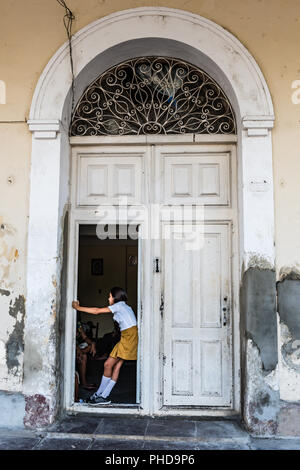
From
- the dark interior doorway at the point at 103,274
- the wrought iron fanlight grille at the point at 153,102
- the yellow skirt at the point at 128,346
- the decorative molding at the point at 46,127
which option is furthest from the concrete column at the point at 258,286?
the dark interior doorway at the point at 103,274

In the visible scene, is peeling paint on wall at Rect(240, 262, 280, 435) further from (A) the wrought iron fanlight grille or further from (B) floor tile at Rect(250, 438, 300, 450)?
(A) the wrought iron fanlight grille

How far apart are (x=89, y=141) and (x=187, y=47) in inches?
59.6

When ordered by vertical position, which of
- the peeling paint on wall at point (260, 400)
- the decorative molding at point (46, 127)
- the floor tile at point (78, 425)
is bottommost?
the floor tile at point (78, 425)

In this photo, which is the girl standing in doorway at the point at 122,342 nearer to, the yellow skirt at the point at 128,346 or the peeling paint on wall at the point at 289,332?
the yellow skirt at the point at 128,346

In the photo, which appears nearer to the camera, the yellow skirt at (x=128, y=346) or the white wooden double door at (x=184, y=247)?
the white wooden double door at (x=184, y=247)

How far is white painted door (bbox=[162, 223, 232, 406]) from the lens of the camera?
4.84 m

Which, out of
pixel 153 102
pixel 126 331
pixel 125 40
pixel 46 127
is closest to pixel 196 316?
pixel 126 331

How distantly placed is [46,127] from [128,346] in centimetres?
271

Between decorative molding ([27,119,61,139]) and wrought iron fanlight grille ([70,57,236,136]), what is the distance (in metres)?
0.40

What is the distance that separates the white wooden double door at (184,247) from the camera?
15.9 feet

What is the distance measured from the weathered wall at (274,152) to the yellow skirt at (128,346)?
1.22m

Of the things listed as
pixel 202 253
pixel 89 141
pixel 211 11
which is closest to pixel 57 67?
pixel 89 141

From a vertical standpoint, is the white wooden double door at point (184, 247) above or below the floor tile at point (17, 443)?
above

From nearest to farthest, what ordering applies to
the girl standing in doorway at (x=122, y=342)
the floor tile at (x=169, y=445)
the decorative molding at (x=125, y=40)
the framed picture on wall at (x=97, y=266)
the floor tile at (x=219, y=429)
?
the floor tile at (x=169, y=445) < the floor tile at (x=219, y=429) < the decorative molding at (x=125, y=40) < the girl standing in doorway at (x=122, y=342) < the framed picture on wall at (x=97, y=266)
